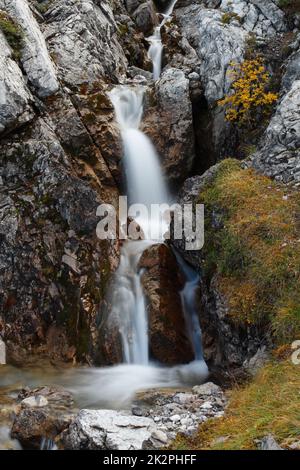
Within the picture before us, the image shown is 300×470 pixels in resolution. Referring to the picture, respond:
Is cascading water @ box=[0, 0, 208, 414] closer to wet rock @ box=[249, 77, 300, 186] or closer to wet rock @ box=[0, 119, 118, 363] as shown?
wet rock @ box=[0, 119, 118, 363]

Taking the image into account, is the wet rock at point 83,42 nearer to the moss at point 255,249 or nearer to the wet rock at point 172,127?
the wet rock at point 172,127

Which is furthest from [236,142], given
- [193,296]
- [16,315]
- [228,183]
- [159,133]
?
[16,315]

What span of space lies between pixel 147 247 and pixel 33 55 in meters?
6.34

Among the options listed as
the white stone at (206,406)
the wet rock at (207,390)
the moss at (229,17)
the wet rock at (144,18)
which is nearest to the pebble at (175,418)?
the white stone at (206,406)

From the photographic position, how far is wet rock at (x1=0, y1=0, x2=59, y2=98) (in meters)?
12.1

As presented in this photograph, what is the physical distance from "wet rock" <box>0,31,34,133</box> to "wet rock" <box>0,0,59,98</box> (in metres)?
0.44

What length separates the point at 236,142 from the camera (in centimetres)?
1348

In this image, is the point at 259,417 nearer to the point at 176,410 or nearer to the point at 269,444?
the point at 269,444

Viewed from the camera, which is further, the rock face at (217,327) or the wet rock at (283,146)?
the wet rock at (283,146)

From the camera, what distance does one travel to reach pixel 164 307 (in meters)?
9.90

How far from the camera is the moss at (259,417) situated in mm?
4883

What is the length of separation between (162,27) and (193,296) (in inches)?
471

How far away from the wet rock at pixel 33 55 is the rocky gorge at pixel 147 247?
4cm

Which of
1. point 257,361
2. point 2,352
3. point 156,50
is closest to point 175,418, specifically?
point 257,361
